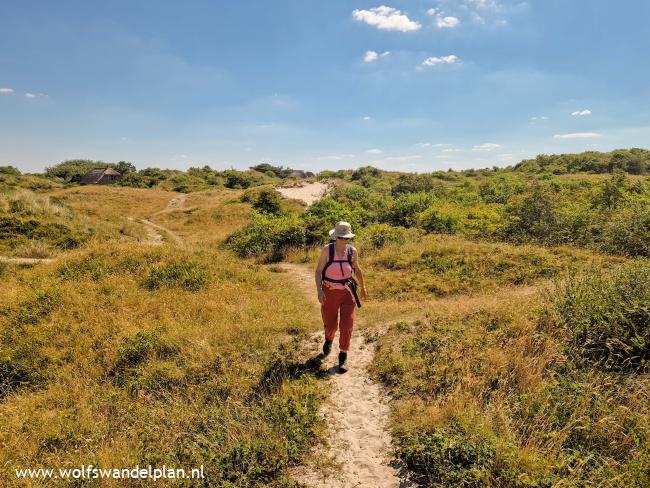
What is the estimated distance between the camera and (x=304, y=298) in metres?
10.5

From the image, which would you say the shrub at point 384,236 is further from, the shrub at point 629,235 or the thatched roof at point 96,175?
the thatched roof at point 96,175

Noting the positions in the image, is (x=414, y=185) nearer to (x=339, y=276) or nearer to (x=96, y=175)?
(x=339, y=276)

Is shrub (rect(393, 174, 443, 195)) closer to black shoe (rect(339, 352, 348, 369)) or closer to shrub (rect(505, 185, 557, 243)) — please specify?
shrub (rect(505, 185, 557, 243))

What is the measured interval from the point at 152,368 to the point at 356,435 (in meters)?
3.81

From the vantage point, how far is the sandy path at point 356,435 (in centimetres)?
377

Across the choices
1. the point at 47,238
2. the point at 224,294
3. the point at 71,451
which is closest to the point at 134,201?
the point at 47,238

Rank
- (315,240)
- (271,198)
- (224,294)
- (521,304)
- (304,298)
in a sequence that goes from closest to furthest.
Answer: (521,304) → (224,294) → (304,298) → (315,240) → (271,198)

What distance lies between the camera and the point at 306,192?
1640 inches

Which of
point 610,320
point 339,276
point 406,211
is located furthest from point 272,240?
point 610,320

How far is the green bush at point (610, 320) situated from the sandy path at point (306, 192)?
30884mm

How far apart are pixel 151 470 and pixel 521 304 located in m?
6.79

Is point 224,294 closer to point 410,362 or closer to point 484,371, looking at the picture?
point 410,362

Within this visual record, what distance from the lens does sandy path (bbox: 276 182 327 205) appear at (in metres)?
38.3

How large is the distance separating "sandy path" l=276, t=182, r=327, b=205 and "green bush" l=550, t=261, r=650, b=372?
30884 mm
